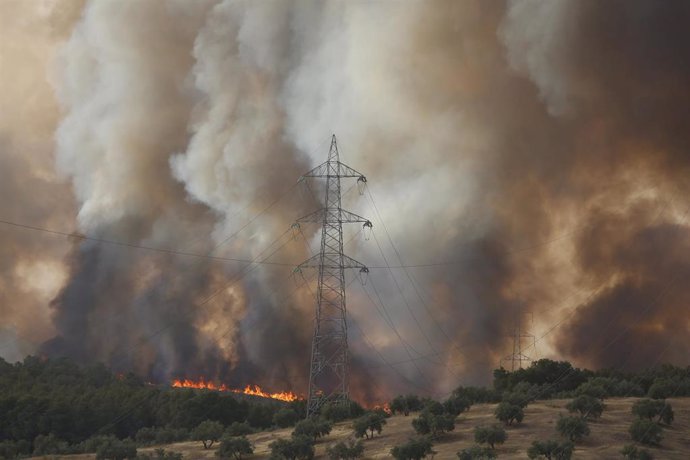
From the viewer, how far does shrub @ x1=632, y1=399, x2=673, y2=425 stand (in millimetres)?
48969

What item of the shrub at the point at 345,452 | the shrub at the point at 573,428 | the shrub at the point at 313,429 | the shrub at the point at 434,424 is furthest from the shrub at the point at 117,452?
the shrub at the point at 573,428

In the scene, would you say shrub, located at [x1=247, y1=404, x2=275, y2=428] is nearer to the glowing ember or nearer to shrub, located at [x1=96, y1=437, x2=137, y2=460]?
the glowing ember

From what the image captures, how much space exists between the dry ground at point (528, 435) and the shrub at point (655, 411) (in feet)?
2.30

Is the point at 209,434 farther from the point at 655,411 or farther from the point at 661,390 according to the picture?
the point at 661,390

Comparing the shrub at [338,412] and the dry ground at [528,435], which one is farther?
the shrub at [338,412]

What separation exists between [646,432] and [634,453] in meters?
4.16

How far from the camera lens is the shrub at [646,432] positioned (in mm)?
44812

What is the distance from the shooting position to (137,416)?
7412 centimetres

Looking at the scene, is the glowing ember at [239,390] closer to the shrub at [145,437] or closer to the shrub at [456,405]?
the shrub at [145,437]

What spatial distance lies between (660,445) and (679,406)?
10808 mm

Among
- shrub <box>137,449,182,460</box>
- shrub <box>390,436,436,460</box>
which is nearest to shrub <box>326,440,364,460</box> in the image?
shrub <box>390,436,436,460</box>

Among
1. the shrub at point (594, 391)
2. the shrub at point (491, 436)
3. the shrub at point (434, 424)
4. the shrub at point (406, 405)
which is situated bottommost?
the shrub at point (491, 436)

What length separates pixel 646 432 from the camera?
1769 inches

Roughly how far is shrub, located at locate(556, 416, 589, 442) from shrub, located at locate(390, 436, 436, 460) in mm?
7527
